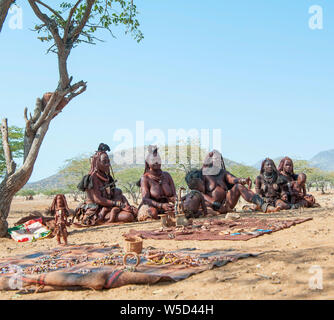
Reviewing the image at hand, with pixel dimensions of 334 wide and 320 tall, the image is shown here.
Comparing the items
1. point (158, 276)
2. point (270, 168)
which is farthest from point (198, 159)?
point (158, 276)

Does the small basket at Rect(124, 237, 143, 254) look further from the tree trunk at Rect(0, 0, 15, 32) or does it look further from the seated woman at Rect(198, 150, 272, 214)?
the tree trunk at Rect(0, 0, 15, 32)

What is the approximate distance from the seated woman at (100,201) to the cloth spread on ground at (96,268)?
428 cm

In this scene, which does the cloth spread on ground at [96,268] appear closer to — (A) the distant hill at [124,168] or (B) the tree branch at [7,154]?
(B) the tree branch at [7,154]

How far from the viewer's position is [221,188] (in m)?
11.1

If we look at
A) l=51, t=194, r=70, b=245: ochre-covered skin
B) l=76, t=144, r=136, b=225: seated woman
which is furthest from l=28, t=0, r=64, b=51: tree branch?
l=51, t=194, r=70, b=245: ochre-covered skin

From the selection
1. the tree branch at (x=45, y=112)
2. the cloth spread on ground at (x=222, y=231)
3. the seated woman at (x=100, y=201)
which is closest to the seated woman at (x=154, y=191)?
the seated woman at (x=100, y=201)

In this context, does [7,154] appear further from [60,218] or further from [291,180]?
[291,180]

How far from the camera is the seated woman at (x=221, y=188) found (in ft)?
35.3

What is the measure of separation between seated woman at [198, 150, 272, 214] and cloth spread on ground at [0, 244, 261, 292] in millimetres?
5266

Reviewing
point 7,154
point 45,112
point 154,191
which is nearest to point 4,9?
point 45,112

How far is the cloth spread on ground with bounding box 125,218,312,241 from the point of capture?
6.86 m
